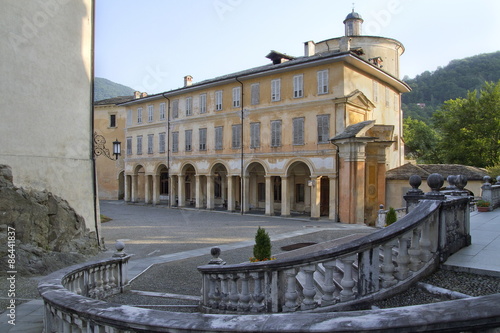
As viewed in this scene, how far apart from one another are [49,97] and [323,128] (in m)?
17.4

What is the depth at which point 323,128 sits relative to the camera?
25.0 metres

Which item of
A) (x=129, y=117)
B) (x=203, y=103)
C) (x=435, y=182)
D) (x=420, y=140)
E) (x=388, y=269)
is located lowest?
(x=388, y=269)

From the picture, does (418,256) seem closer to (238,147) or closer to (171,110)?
(238,147)

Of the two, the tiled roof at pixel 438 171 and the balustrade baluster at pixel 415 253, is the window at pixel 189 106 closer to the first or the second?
the tiled roof at pixel 438 171

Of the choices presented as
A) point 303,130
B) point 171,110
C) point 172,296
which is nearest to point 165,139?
point 171,110

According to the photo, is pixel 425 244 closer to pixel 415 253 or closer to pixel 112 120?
pixel 415 253

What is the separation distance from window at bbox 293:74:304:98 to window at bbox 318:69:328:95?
1374 millimetres

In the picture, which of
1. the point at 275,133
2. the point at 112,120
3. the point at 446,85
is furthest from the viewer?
the point at 446,85

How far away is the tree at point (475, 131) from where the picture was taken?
32.2 metres

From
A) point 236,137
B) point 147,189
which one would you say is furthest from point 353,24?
point 147,189

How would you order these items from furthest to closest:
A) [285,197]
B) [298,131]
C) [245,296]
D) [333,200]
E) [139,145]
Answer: [139,145] → [285,197] → [298,131] → [333,200] → [245,296]

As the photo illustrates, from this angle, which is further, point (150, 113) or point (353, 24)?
point (353, 24)

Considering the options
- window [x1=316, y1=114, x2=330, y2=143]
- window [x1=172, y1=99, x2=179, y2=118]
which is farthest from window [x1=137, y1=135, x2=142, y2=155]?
window [x1=316, y1=114, x2=330, y2=143]

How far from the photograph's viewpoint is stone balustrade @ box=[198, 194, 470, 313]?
4277 millimetres
